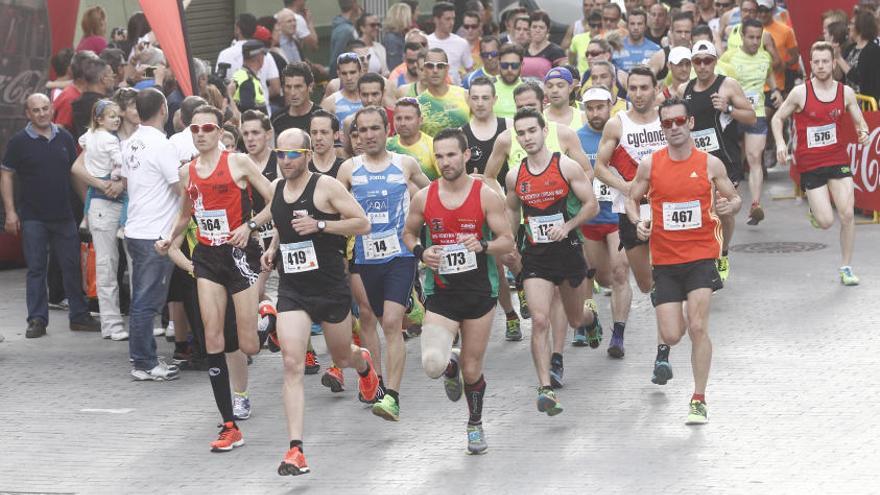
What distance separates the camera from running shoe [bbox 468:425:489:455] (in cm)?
916

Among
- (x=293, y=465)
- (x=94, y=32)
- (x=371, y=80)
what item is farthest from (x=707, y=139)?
(x=94, y=32)

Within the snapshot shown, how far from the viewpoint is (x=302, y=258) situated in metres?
9.46

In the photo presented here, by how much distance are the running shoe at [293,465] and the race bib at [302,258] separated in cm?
122

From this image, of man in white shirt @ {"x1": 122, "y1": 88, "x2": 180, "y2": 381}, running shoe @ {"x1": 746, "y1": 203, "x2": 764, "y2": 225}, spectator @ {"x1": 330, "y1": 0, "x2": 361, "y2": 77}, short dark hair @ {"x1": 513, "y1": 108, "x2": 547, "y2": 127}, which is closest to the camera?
short dark hair @ {"x1": 513, "y1": 108, "x2": 547, "y2": 127}

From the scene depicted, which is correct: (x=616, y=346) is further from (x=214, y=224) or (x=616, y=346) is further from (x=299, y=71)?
(x=299, y=71)

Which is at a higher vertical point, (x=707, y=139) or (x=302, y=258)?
(x=707, y=139)

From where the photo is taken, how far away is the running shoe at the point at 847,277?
13.6 metres

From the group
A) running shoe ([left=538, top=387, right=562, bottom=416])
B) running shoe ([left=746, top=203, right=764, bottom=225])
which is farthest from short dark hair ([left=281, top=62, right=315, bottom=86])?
running shoe ([left=746, top=203, right=764, bottom=225])

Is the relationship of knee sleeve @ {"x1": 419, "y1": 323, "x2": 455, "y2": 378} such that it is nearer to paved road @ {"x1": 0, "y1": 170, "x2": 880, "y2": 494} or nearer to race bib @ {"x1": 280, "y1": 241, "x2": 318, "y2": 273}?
paved road @ {"x1": 0, "y1": 170, "x2": 880, "y2": 494}

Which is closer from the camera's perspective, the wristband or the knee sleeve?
the knee sleeve

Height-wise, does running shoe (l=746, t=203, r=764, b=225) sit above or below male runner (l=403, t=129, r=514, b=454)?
below

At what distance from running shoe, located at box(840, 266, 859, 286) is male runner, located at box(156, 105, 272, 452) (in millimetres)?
5780

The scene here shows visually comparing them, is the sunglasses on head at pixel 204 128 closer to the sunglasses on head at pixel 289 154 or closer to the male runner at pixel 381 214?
the sunglasses on head at pixel 289 154

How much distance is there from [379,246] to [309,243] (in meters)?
0.92
